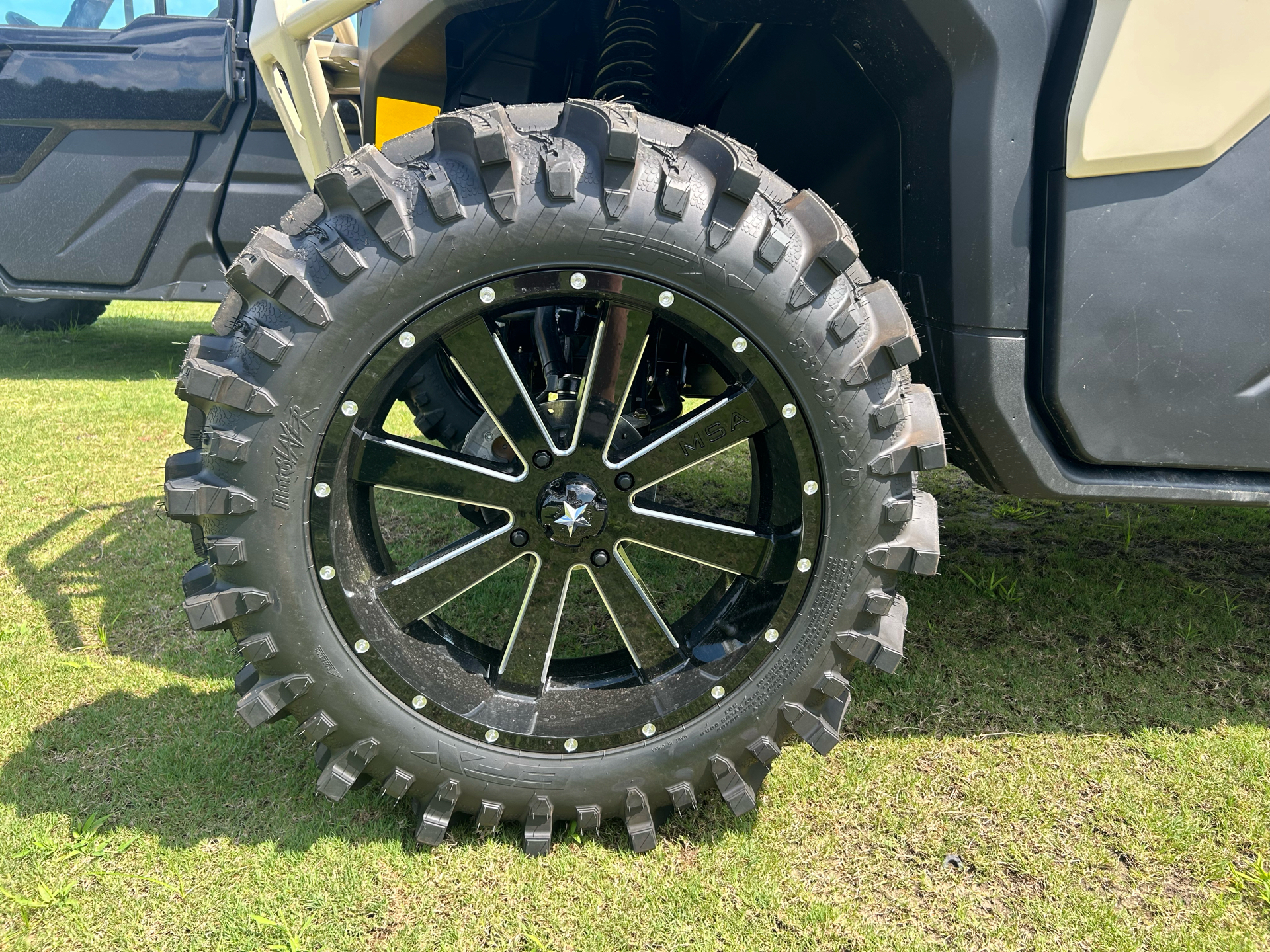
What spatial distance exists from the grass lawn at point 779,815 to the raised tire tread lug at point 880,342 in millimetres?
932

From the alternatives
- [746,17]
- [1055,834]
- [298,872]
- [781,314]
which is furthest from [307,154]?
[1055,834]

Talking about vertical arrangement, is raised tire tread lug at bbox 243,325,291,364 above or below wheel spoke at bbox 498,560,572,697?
above

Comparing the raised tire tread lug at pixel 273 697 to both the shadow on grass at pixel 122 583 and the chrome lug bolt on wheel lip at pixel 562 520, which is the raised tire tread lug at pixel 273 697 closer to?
the chrome lug bolt on wheel lip at pixel 562 520

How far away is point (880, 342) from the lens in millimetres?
1488

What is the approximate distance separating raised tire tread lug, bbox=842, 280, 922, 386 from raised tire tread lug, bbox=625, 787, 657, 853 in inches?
34.4

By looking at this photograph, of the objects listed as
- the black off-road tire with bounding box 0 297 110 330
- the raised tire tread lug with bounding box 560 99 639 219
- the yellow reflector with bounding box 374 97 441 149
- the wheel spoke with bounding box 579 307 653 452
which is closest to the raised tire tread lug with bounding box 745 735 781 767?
the wheel spoke with bounding box 579 307 653 452

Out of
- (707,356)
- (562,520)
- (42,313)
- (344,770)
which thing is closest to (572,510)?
(562,520)

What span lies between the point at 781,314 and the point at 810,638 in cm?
61

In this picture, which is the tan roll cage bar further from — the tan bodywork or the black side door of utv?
the black side door of utv

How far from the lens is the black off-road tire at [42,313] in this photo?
6559 mm

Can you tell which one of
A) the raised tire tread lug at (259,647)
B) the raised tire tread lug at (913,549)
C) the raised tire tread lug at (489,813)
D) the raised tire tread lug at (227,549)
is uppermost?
the raised tire tread lug at (913,549)

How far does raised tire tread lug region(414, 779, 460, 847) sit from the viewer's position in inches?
62.4

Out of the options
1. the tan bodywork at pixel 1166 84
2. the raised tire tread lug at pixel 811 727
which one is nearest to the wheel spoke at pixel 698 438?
the raised tire tread lug at pixel 811 727

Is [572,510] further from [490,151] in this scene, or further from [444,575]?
[490,151]
